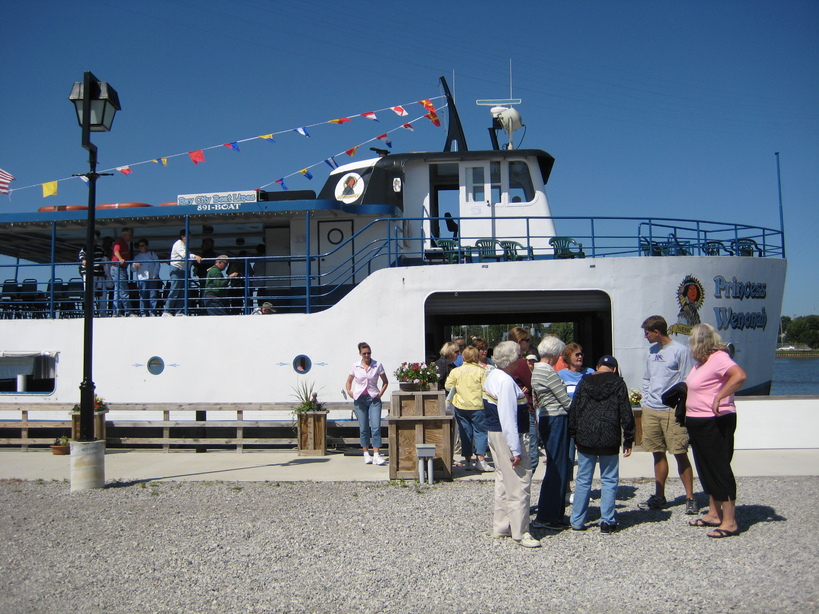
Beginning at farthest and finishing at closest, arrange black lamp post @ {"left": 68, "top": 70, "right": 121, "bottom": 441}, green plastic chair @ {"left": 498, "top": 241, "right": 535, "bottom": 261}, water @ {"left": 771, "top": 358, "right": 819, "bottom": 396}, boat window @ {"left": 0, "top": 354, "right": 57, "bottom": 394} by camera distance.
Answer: water @ {"left": 771, "top": 358, "right": 819, "bottom": 396} → boat window @ {"left": 0, "top": 354, "right": 57, "bottom": 394} → green plastic chair @ {"left": 498, "top": 241, "right": 535, "bottom": 261} → black lamp post @ {"left": 68, "top": 70, "right": 121, "bottom": 441}

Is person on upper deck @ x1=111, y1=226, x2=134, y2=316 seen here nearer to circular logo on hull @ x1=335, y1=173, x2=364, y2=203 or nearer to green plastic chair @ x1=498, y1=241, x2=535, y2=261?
circular logo on hull @ x1=335, y1=173, x2=364, y2=203

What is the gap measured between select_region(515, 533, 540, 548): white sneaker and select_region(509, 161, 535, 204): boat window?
28.3 feet

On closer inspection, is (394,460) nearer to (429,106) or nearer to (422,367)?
(422,367)

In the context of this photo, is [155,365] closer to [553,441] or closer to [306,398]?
[306,398]

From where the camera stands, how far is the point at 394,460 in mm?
8328

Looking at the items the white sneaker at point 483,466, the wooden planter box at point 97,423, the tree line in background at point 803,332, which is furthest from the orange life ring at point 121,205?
the tree line in background at point 803,332

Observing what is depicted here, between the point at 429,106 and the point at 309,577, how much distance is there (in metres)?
13.2

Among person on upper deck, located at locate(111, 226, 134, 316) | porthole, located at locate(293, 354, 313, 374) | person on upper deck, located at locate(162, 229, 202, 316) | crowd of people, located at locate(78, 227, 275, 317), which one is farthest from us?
person on upper deck, located at locate(162, 229, 202, 316)

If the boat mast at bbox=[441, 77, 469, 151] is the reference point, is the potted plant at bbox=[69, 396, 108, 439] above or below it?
below

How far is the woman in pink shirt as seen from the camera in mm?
5660

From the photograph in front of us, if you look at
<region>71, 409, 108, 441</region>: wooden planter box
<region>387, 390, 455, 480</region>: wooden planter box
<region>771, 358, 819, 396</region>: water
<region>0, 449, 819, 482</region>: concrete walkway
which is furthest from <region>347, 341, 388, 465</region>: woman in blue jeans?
<region>771, 358, 819, 396</region>: water

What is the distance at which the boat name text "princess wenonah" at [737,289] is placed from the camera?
11273 millimetres

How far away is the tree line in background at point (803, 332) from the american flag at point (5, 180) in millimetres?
96393

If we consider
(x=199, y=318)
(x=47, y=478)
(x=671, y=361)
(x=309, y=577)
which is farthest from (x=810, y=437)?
(x=47, y=478)
